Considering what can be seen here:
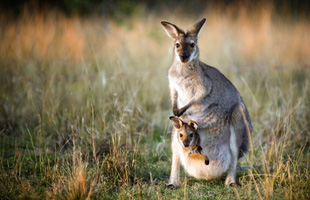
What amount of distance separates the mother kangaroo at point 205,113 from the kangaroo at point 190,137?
49 millimetres

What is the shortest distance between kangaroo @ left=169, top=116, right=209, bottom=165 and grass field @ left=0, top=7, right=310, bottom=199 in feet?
1.05

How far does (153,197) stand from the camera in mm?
3359

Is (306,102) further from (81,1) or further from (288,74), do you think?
(81,1)

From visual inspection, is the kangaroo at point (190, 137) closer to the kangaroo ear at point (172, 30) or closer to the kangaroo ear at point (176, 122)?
the kangaroo ear at point (176, 122)

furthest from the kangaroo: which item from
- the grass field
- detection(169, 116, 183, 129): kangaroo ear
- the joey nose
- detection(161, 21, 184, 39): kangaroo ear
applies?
detection(161, 21, 184, 39): kangaroo ear

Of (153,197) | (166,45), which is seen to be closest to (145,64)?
(166,45)

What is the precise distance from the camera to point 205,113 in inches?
152

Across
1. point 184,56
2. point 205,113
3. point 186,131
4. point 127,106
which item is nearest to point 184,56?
point 184,56

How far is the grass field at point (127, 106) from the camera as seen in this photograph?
3.50 m

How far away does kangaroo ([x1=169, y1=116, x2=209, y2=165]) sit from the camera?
365 centimetres

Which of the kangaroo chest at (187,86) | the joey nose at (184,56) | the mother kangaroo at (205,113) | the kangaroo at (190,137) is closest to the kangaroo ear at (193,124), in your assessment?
the kangaroo at (190,137)

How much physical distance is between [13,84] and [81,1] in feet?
15.5

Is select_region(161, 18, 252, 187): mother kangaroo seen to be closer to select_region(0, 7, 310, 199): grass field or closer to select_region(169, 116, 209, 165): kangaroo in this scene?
select_region(169, 116, 209, 165): kangaroo

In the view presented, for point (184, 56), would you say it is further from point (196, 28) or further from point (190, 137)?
point (190, 137)
